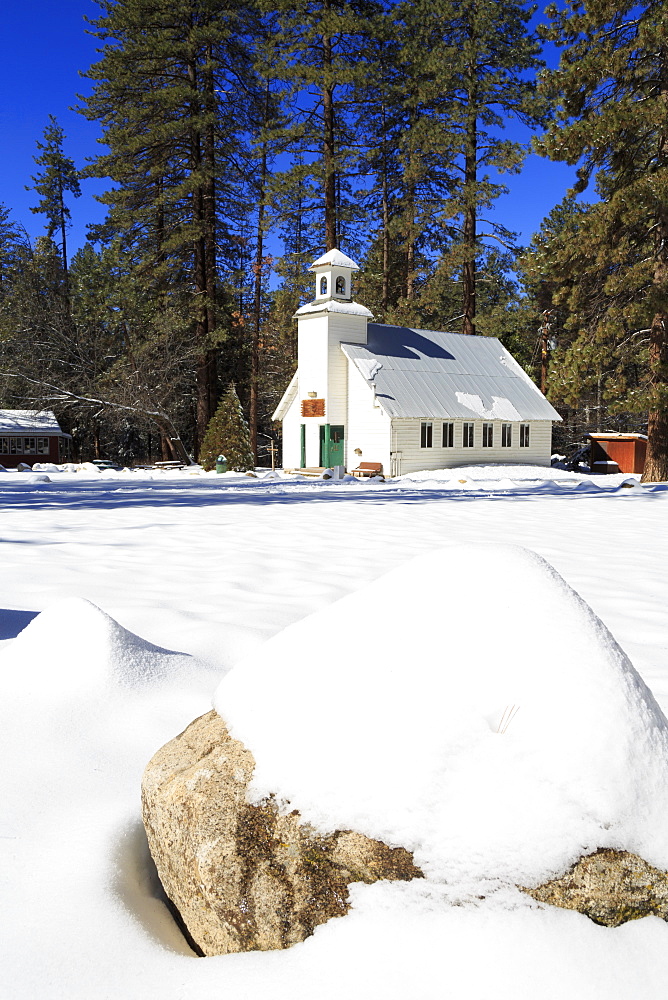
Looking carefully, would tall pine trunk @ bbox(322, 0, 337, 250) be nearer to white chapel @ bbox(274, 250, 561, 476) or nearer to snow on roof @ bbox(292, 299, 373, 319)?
white chapel @ bbox(274, 250, 561, 476)

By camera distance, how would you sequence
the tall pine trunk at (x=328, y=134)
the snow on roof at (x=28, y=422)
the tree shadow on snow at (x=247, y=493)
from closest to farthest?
the tree shadow on snow at (x=247, y=493), the tall pine trunk at (x=328, y=134), the snow on roof at (x=28, y=422)

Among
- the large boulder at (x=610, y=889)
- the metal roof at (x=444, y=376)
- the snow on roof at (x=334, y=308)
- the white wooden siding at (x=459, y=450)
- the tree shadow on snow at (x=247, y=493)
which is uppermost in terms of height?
the snow on roof at (x=334, y=308)

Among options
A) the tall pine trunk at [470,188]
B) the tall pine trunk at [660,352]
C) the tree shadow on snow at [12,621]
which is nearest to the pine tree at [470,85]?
the tall pine trunk at [470,188]

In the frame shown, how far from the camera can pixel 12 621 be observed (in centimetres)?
479

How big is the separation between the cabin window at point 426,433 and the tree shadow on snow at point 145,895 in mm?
24664

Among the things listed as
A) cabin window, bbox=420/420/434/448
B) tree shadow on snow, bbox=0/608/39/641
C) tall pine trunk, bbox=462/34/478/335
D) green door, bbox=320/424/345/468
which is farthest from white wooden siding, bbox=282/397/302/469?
tree shadow on snow, bbox=0/608/39/641

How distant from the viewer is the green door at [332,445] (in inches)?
1060

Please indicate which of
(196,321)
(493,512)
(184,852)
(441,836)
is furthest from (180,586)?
(196,321)

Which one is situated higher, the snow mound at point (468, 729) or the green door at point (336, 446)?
the green door at point (336, 446)

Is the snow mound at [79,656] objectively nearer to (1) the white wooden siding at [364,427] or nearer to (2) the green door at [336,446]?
(1) the white wooden siding at [364,427]

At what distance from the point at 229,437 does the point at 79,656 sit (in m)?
23.5

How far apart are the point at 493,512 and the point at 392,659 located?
1140 cm

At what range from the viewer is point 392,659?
2219 millimetres

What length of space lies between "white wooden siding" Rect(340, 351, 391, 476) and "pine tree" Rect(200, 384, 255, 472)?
12.8 feet
